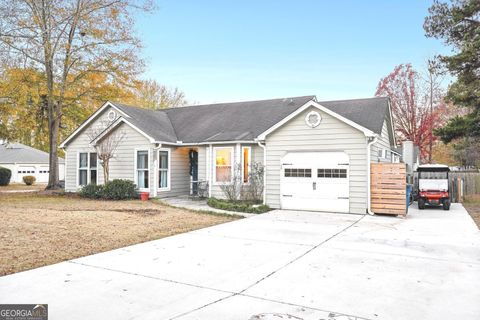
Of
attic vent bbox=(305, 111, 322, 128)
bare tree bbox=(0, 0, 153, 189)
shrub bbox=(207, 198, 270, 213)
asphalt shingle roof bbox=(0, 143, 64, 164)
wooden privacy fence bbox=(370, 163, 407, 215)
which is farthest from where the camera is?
asphalt shingle roof bbox=(0, 143, 64, 164)

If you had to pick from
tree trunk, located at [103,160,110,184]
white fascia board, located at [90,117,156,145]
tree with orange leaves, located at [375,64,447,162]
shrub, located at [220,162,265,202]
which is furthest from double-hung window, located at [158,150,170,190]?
tree with orange leaves, located at [375,64,447,162]

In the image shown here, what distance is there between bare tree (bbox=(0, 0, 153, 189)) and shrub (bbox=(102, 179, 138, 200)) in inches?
278

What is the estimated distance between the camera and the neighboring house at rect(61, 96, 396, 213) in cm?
1227

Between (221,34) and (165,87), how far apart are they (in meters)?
21.2

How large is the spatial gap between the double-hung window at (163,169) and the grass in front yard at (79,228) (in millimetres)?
2118

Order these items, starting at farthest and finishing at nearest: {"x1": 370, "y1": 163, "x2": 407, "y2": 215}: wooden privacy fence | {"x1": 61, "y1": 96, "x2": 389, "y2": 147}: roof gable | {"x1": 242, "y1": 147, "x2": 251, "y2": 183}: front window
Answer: {"x1": 242, "y1": 147, "x2": 251, "y2": 183}: front window
{"x1": 61, "y1": 96, "x2": 389, "y2": 147}: roof gable
{"x1": 370, "y1": 163, "x2": 407, "y2": 215}: wooden privacy fence

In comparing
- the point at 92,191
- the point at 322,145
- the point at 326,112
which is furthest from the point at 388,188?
the point at 92,191

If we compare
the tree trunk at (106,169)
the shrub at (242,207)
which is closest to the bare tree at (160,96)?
the tree trunk at (106,169)

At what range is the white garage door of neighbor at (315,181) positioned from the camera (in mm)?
12281

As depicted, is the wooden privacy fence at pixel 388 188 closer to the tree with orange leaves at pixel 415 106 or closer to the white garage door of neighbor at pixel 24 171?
the tree with orange leaves at pixel 415 106

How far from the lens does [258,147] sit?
15359 millimetres

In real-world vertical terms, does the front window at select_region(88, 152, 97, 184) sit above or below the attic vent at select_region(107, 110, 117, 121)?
below

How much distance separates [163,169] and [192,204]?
296cm

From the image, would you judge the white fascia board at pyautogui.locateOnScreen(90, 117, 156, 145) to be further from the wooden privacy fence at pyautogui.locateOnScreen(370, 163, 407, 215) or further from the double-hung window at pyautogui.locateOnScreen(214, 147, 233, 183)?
the wooden privacy fence at pyautogui.locateOnScreen(370, 163, 407, 215)
